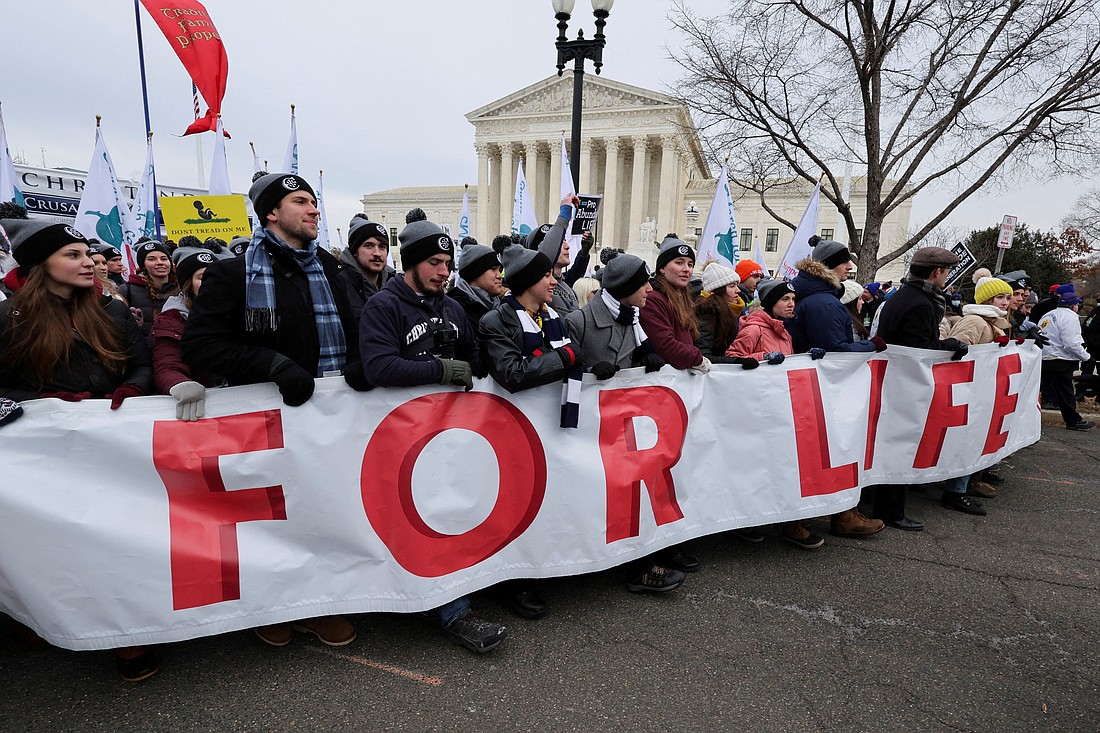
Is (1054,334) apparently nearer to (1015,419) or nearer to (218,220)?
(1015,419)

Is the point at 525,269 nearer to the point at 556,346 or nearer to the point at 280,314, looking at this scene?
the point at 556,346

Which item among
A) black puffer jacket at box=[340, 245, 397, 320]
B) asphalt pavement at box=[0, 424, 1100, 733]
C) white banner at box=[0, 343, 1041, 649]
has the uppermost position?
black puffer jacket at box=[340, 245, 397, 320]

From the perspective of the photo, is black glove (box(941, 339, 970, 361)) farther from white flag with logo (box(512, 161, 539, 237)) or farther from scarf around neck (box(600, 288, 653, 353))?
white flag with logo (box(512, 161, 539, 237))

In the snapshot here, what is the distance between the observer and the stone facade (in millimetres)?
57719

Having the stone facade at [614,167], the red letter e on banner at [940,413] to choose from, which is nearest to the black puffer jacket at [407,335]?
the red letter e on banner at [940,413]

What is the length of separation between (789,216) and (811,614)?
6426 cm

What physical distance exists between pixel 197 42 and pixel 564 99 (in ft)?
186

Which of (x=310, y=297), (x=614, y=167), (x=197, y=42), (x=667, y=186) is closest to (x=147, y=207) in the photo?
(x=197, y=42)

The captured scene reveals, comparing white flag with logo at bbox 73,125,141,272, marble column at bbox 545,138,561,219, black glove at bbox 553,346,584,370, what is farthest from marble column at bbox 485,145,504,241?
black glove at bbox 553,346,584,370

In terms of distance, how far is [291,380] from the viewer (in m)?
2.42

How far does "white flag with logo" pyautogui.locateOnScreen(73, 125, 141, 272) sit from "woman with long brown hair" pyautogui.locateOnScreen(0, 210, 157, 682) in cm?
546

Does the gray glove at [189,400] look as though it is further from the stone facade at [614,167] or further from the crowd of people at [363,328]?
the stone facade at [614,167]

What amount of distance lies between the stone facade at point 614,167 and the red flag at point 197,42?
4957cm

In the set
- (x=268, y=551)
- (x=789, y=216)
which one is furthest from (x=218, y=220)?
(x=789, y=216)
